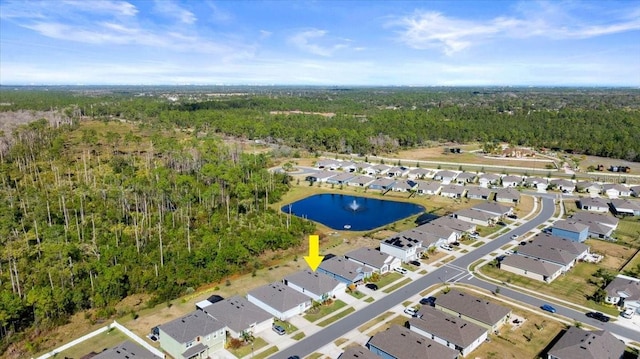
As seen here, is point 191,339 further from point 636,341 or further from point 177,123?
point 177,123

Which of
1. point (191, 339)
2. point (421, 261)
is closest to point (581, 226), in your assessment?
point (421, 261)

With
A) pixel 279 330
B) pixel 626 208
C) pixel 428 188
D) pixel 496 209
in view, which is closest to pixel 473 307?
pixel 279 330

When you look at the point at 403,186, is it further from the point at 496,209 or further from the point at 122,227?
the point at 122,227

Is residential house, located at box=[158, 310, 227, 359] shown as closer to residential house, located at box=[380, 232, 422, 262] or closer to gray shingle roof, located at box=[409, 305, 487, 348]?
gray shingle roof, located at box=[409, 305, 487, 348]

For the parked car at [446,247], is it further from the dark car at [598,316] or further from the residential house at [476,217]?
the dark car at [598,316]

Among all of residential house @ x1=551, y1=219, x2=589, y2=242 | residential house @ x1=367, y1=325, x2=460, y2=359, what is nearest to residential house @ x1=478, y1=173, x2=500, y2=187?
residential house @ x1=551, y1=219, x2=589, y2=242

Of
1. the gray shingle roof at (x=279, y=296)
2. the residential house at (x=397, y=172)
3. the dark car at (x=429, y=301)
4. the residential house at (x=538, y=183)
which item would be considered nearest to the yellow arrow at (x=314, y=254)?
the gray shingle roof at (x=279, y=296)

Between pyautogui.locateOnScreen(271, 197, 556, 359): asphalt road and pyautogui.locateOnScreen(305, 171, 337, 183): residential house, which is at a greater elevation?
pyautogui.locateOnScreen(305, 171, 337, 183): residential house
